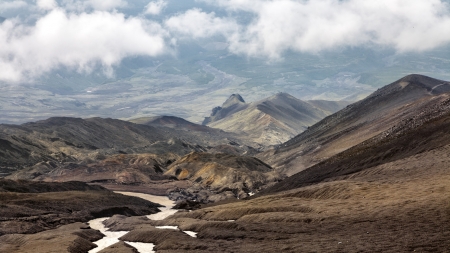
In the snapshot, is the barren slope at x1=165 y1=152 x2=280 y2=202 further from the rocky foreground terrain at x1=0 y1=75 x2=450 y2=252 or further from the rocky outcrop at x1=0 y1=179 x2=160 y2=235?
the rocky outcrop at x1=0 y1=179 x2=160 y2=235

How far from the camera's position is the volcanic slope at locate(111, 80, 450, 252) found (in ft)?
149

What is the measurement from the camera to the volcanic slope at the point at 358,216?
4553 cm

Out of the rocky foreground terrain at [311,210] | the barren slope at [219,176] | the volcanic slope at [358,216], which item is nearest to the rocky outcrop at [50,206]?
the rocky foreground terrain at [311,210]

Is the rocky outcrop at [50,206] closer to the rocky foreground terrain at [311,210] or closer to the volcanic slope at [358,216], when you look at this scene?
the rocky foreground terrain at [311,210]

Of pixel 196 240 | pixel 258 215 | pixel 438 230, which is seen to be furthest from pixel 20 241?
pixel 438 230

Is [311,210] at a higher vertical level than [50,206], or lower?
higher

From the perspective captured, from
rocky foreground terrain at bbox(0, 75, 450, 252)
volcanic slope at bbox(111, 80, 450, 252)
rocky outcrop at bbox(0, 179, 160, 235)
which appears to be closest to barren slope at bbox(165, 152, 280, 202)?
rocky foreground terrain at bbox(0, 75, 450, 252)

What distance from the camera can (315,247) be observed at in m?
46.0

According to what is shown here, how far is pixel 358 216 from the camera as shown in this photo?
5459 cm

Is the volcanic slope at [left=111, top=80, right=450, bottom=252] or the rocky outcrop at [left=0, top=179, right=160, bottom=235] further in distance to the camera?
the rocky outcrop at [left=0, top=179, right=160, bottom=235]

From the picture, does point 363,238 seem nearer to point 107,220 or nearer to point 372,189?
point 372,189

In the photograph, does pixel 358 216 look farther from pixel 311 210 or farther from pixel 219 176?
pixel 219 176

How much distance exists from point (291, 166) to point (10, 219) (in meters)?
98.7

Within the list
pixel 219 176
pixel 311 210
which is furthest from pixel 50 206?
pixel 219 176
